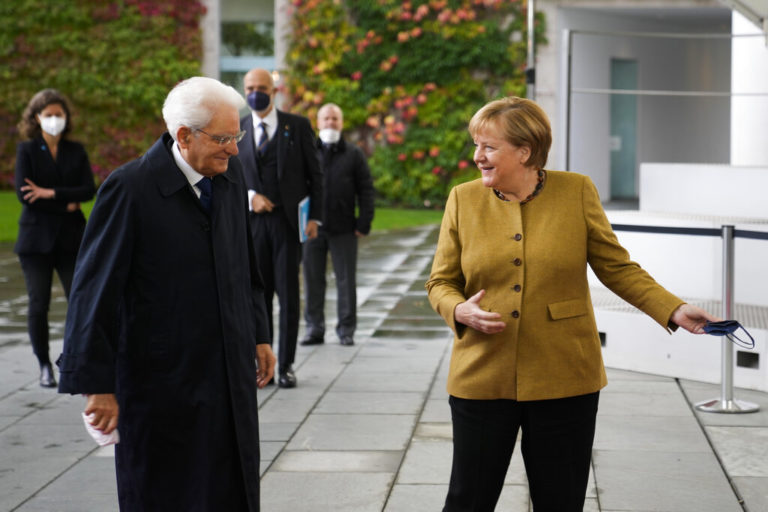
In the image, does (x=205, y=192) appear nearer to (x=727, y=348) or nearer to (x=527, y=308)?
(x=527, y=308)

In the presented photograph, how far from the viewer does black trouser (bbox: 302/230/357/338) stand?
8781 millimetres

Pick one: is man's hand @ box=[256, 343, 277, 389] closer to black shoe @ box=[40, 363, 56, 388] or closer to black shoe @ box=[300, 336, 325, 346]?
black shoe @ box=[40, 363, 56, 388]

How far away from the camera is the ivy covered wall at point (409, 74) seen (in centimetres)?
2119

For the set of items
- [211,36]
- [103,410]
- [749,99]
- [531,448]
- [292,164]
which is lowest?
[531,448]

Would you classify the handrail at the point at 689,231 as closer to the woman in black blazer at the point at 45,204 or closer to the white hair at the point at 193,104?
the woman in black blazer at the point at 45,204

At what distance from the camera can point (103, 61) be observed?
23078mm

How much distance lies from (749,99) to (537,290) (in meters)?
7.66

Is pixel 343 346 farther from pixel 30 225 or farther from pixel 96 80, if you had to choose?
pixel 96 80

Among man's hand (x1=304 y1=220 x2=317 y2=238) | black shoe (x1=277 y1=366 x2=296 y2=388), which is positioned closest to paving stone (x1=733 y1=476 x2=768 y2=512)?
black shoe (x1=277 y1=366 x2=296 y2=388)

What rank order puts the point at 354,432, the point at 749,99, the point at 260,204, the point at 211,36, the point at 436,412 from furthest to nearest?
1. the point at 211,36
2. the point at 749,99
3. the point at 260,204
4. the point at 436,412
5. the point at 354,432

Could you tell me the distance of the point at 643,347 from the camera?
752cm

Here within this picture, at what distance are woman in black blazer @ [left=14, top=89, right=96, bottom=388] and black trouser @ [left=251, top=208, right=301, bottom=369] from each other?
1214 millimetres

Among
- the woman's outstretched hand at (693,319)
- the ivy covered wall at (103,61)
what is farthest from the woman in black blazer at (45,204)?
the ivy covered wall at (103,61)

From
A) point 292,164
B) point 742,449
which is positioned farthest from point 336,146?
point 742,449
